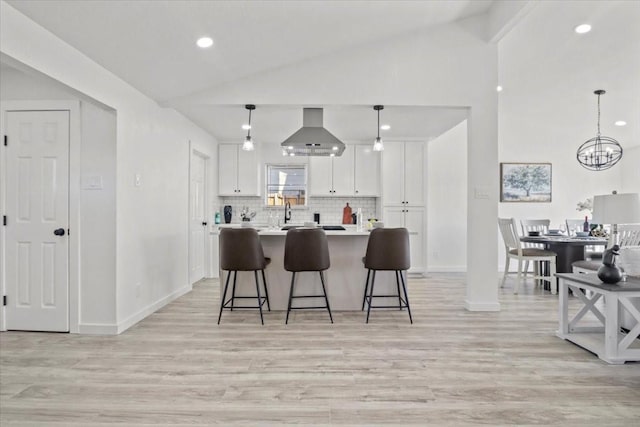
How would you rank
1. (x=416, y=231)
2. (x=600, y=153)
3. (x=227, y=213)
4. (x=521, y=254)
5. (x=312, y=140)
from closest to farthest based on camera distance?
(x=312, y=140), (x=521, y=254), (x=600, y=153), (x=416, y=231), (x=227, y=213)

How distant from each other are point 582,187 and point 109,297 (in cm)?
811

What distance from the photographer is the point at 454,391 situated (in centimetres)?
224

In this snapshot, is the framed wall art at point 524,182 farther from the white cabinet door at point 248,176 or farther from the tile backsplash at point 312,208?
the white cabinet door at point 248,176

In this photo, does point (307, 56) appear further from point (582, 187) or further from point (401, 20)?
point (582, 187)

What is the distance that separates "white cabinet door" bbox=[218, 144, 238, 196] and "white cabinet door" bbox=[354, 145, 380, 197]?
2.17 metres

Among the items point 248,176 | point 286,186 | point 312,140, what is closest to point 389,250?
point 312,140

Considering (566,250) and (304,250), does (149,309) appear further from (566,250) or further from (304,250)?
(566,250)

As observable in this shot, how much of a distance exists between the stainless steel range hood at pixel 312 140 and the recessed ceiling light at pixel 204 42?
4.64ft

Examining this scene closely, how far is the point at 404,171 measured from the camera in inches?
250

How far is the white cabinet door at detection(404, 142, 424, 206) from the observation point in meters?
6.34

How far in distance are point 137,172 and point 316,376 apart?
264cm

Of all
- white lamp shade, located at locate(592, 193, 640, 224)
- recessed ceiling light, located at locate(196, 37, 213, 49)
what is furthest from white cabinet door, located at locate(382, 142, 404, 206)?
recessed ceiling light, located at locate(196, 37, 213, 49)

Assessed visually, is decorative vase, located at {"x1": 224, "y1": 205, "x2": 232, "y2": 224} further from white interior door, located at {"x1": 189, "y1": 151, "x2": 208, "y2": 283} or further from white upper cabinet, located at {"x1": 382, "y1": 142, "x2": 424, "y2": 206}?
white upper cabinet, located at {"x1": 382, "y1": 142, "x2": 424, "y2": 206}

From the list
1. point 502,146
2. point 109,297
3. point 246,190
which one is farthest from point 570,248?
point 109,297
